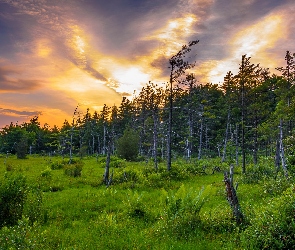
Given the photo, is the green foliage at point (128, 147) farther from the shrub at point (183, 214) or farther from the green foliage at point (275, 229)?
the green foliage at point (275, 229)

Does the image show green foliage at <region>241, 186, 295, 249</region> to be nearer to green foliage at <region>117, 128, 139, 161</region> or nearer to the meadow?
the meadow

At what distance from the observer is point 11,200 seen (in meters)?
8.85

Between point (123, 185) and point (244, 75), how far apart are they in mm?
19221

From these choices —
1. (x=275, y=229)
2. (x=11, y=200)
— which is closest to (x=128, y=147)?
(x=11, y=200)

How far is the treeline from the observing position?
2661 cm

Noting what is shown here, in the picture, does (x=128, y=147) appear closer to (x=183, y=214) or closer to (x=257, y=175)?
(x=257, y=175)

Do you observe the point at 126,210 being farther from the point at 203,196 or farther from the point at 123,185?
the point at 123,185

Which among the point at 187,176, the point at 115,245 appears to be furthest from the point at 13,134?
the point at 115,245

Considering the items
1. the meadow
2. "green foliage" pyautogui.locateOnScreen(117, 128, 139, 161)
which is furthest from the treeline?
the meadow

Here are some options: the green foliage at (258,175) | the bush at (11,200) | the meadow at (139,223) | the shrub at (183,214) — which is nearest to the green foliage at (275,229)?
A: the meadow at (139,223)

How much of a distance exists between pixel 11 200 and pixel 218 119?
55.2m

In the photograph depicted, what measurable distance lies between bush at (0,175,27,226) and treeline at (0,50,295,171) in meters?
9.94

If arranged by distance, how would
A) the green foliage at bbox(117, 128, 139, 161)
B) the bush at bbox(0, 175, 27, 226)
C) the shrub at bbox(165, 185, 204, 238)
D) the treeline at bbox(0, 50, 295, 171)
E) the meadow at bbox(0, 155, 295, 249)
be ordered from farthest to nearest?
the green foliage at bbox(117, 128, 139, 161), the treeline at bbox(0, 50, 295, 171), the bush at bbox(0, 175, 27, 226), the shrub at bbox(165, 185, 204, 238), the meadow at bbox(0, 155, 295, 249)

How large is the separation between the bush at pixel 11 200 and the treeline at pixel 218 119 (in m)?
9.94
